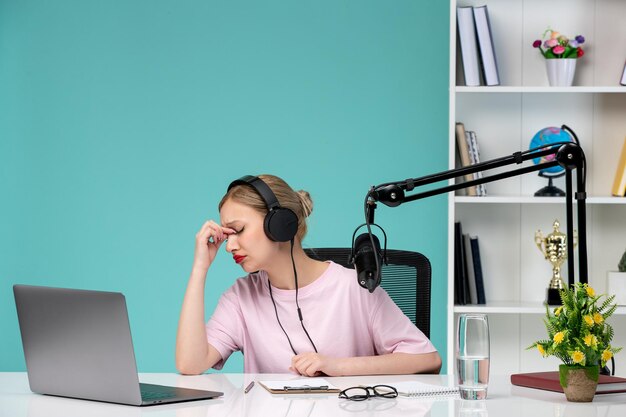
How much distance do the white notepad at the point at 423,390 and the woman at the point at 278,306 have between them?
211 mm

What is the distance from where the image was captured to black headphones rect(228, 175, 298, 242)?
6.77 feet

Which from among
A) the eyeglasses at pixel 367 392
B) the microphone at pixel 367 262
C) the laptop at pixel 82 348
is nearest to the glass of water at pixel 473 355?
the eyeglasses at pixel 367 392

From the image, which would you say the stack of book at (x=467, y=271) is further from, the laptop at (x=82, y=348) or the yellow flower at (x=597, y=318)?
the laptop at (x=82, y=348)

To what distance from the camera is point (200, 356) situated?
6.68 feet

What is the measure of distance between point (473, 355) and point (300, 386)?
1.15 feet

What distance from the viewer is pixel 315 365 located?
1.90m

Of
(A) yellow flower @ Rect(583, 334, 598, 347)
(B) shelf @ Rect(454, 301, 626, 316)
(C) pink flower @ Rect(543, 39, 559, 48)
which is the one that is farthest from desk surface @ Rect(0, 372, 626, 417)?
(C) pink flower @ Rect(543, 39, 559, 48)

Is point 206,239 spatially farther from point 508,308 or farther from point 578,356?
point 508,308

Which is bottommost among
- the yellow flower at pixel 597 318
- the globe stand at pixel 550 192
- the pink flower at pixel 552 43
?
the yellow flower at pixel 597 318

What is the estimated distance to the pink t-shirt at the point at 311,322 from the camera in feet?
6.98

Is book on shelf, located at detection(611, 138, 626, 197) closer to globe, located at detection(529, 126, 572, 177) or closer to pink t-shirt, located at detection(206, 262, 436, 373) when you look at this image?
globe, located at detection(529, 126, 572, 177)

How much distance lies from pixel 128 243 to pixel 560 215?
173 cm

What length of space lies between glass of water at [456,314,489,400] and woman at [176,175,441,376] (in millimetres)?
352

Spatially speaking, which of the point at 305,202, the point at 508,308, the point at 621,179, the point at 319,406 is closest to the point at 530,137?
the point at 621,179
